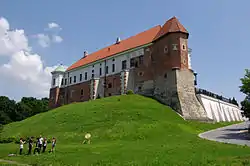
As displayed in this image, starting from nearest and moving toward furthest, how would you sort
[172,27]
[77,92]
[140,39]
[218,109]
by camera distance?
[172,27] < [218,109] < [140,39] < [77,92]

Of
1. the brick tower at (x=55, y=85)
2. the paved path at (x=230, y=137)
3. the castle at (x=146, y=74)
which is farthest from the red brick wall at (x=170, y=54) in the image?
the brick tower at (x=55, y=85)

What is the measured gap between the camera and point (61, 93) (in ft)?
274

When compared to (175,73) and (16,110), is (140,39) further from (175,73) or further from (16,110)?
(16,110)

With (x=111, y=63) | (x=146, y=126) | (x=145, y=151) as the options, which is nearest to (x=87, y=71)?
(x=111, y=63)

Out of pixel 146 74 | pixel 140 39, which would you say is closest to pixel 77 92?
pixel 140 39

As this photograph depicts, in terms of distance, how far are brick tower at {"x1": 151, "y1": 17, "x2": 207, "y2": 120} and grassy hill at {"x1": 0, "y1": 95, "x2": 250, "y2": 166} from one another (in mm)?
2743

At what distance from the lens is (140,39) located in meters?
64.9

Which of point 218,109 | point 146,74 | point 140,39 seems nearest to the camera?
point 218,109

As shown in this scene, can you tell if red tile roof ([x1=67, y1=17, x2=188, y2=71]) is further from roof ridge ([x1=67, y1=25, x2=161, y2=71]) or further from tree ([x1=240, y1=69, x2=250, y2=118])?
tree ([x1=240, y1=69, x2=250, y2=118])

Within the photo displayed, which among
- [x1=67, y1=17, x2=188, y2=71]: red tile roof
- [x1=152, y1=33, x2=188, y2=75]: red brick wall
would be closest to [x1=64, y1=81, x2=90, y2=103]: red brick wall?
[x1=67, y1=17, x2=188, y2=71]: red tile roof

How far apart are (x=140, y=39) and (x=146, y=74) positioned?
11575 mm

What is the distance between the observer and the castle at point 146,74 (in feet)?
160

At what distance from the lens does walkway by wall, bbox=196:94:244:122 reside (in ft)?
164

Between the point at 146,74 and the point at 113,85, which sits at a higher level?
the point at 146,74
